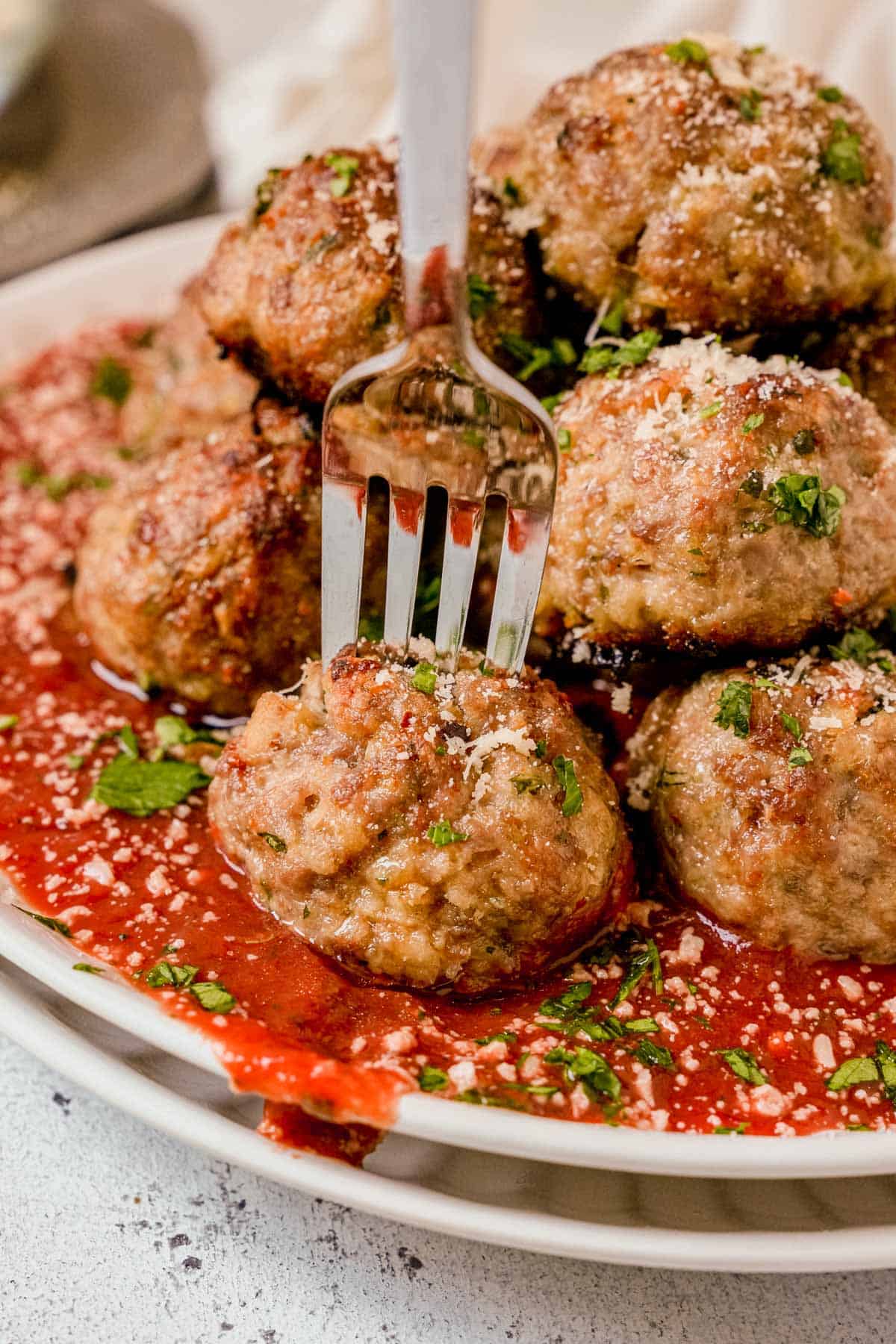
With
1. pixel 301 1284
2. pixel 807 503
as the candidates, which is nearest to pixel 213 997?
pixel 301 1284

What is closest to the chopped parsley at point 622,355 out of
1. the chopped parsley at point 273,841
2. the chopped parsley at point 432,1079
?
the chopped parsley at point 273,841

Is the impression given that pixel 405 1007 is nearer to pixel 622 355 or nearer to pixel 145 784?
pixel 145 784

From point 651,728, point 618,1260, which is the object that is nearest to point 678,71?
point 651,728

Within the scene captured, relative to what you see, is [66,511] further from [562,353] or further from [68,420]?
[562,353]

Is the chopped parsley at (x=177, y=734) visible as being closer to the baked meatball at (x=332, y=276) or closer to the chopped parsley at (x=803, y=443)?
the baked meatball at (x=332, y=276)

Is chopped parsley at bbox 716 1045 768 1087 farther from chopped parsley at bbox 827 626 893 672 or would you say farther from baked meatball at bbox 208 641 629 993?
chopped parsley at bbox 827 626 893 672
